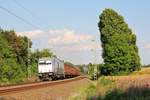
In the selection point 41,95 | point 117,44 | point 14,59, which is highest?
point 117,44

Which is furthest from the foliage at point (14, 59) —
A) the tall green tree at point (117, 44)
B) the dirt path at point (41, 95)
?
the dirt path at point (41, 95)

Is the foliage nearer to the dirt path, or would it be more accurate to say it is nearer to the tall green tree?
the tall green tree

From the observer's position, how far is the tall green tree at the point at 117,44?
88.3 meters

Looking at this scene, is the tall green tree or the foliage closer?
the foliage

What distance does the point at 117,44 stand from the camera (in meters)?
89.1

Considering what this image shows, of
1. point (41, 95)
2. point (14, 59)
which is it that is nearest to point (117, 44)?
point (14, 59)

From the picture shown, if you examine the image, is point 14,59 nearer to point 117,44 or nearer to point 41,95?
point 117,44

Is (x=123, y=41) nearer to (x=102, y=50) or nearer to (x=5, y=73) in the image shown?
(x=102, y=50)

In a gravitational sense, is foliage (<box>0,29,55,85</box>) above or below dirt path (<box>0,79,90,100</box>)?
above

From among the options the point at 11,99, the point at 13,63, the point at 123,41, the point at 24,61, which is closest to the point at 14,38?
the point at 24,61

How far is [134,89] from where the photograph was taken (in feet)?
71.2

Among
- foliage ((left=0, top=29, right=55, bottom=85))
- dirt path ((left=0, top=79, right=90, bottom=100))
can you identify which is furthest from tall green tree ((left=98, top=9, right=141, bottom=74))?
dirt path ((left=0, top=79, right=90, bottom=100))

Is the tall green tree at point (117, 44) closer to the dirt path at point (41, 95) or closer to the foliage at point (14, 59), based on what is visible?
the foliage at point (14, 59)

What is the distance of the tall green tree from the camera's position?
3477 inches
